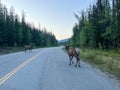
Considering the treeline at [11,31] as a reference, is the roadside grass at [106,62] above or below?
below

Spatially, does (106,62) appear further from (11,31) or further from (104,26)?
(11,31)

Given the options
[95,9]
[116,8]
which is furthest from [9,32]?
[116,8]

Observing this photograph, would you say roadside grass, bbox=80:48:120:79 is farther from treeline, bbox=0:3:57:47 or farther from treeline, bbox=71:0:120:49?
treeline, bbox=0:3:57:47

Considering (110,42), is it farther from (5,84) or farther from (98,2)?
(5,84)

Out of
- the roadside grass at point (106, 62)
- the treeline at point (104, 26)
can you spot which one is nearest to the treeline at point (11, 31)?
the treeline at point (104, 26)

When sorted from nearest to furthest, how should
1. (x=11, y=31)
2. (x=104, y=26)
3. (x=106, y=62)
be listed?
(x=106, y=62) → (x=104, y=26) → (x=11, y=31)

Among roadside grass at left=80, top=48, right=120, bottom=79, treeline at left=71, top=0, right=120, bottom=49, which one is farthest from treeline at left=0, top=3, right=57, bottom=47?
roadside grass at left=80, top=48, right=120, bottom=79

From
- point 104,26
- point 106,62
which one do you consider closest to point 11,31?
point 104,26

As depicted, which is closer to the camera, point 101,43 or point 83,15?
point 101,43

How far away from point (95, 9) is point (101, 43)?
342 inches

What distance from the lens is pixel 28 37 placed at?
10781cm

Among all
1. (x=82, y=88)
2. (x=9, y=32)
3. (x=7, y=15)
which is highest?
(x=7, y=15)

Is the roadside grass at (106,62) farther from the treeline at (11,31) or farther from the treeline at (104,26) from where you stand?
the treeline at (11,31)

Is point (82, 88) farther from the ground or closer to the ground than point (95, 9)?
closer to the ground
